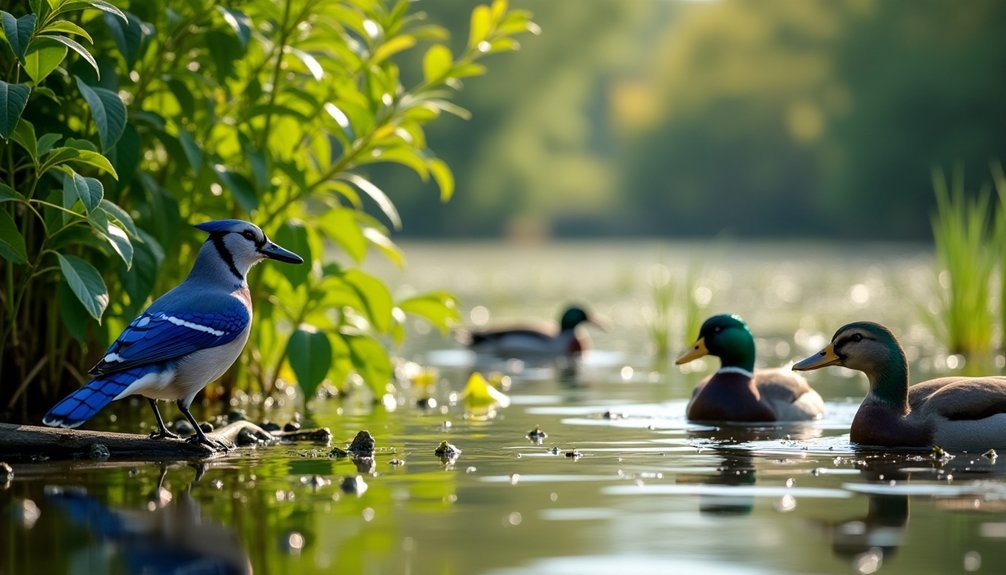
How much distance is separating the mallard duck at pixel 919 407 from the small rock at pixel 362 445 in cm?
262

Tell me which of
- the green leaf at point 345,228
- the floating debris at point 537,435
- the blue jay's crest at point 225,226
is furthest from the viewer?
the green leaf at point 345,228

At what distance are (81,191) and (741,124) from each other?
59904 millimetres

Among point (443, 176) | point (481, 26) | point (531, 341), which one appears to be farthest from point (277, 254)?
point (531, 341)

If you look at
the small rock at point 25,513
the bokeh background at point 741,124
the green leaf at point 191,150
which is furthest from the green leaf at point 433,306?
the bokeh background at point 741,124

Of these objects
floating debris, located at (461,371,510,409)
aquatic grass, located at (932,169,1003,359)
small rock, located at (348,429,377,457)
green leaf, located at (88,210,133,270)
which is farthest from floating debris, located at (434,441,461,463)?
aquatic grass, located at (932,169,1003,359)

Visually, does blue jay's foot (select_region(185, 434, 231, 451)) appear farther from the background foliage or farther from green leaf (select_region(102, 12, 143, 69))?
green leaf (select_region(102, 12, 143, 69))

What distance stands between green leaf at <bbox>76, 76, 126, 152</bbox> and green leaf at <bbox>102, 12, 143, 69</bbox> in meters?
0.54

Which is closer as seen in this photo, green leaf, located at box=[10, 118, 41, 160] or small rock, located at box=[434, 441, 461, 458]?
green leaf, located at box=[10, 118, 41, 160]

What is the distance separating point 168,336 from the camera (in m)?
7.54

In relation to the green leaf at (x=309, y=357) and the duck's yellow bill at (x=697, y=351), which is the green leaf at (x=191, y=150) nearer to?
the green leaf at (x=309, y=357)

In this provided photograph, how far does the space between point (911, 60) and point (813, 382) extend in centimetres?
3878

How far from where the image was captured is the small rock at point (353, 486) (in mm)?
6605

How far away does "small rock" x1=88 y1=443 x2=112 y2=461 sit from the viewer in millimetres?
7609

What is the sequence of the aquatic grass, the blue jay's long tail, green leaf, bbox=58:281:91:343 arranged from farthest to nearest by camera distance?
1. the aquatic grass
2. green leaf, bbox=58:281:91:343
3. the blue jay's long tail
